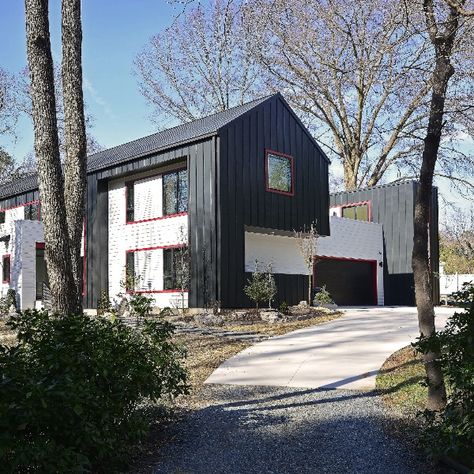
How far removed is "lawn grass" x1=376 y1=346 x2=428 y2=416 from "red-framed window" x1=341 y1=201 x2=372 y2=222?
708 inches

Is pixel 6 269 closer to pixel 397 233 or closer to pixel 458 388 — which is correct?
pixel 397 233

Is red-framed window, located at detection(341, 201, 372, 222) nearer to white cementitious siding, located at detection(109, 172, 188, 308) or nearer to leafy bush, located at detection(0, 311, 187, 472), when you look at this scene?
white cementitious siding, located at detection(109, 172, 188, 308)

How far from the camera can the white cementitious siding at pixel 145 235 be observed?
61.4ft

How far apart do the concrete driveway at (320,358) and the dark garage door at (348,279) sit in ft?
31.8

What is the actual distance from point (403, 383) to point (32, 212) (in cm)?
2136

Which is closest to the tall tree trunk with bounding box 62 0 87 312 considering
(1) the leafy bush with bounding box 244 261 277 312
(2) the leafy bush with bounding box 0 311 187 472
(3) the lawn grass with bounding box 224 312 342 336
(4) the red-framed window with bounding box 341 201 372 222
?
(2) the leafy bush with bounding box 0 311 187 472

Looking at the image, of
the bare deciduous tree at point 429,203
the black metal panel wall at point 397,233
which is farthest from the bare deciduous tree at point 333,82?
the bare deciduous tree at point 429,203

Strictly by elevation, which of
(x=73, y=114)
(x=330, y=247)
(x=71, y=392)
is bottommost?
(x=71, y=392)

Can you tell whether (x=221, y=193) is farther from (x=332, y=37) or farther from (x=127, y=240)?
(x=332, y=37)

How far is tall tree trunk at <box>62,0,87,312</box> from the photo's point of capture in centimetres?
745

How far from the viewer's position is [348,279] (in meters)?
24.9

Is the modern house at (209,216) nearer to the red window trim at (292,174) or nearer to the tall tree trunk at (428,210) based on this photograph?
the red window trim at (292,174)

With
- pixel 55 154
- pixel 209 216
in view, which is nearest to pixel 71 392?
pixel 55 154

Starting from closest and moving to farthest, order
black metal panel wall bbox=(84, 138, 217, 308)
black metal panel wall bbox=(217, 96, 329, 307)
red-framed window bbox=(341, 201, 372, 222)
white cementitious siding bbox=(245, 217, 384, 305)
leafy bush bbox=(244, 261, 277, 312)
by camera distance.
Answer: leafy bush bbox=(244, 261, 277, 312), black metal panel wall bbox=(84, 138, 217, 308), black metal panel wall bbox=(217, 96, 329, 307), white cementitious siding bbox=(245, 217, 384, 305), red-framed window bbox=(341, 201, 372, 222)
